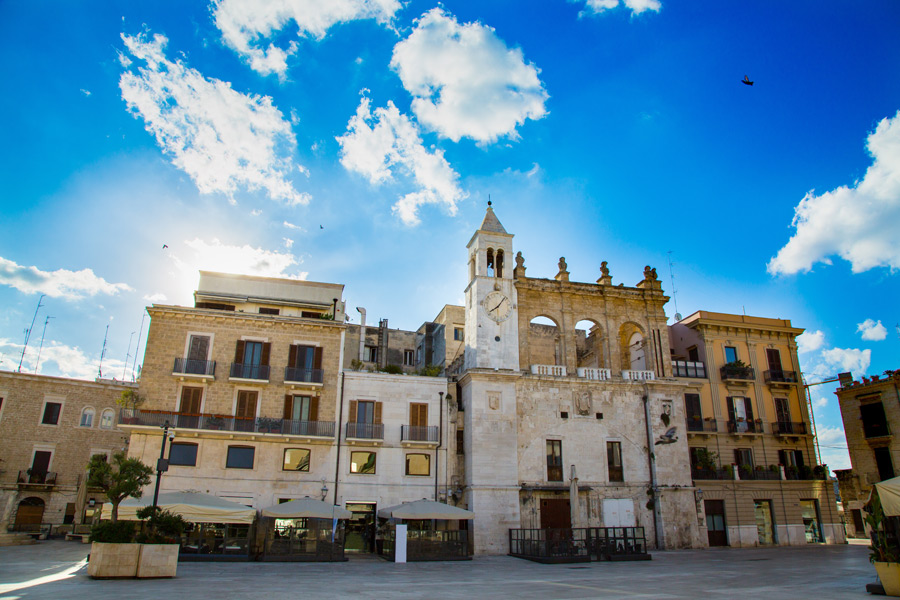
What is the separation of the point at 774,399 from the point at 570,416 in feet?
52.8

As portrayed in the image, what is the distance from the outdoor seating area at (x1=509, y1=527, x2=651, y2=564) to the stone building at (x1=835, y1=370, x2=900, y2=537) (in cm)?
2524

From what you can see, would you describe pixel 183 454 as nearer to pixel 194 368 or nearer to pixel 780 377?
pixel 194 368

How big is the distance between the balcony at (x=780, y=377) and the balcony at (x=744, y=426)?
3.24 metres

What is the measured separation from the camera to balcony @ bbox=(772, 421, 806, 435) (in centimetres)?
3978

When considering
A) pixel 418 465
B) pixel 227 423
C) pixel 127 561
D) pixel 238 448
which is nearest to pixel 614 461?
pixel 418 465

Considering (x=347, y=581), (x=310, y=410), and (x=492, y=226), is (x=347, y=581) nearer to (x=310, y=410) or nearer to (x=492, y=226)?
(x=310, y=410)

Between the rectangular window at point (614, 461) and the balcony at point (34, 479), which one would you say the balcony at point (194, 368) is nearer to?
the balcony at point (34, 479)

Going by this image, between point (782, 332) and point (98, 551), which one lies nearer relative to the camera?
point (98, 551)

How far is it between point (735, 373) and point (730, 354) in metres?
1.61

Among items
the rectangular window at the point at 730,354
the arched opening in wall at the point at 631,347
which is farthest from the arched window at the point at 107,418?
the rectangular window at the point at 730,354

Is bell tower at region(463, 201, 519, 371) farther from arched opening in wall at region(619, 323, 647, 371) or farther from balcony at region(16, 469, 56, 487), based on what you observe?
balcony at region(16, 469, 56, 487)

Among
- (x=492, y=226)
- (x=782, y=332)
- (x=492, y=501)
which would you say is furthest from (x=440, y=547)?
(x=782, y=332)

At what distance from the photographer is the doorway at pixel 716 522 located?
36.4 m

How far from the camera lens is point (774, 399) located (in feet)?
134
